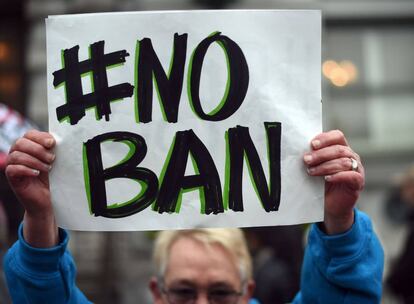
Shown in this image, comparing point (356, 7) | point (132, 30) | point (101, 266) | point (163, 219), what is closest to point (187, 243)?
point (163, 219)

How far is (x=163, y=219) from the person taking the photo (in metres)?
2.35

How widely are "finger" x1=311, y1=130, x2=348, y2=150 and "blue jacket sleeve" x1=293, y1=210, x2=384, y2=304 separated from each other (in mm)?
232

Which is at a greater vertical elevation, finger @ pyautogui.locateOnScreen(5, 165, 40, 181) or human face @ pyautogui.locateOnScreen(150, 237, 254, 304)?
finger @ pyautogui.locateOnScreen(5, 165, 40, 181)

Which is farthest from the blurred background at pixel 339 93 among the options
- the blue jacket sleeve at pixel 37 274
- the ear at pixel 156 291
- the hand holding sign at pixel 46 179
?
the blue jacket sleeve at pixel 37 274

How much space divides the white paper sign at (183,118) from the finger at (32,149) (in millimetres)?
44

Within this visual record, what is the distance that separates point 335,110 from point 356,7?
1.45 m

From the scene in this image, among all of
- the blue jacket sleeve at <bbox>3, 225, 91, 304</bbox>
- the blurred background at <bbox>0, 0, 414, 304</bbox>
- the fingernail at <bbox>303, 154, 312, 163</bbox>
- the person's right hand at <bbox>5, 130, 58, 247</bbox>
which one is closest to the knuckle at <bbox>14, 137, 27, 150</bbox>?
the person's right hand at <bbox>5, 130, 58, 247</bbox>

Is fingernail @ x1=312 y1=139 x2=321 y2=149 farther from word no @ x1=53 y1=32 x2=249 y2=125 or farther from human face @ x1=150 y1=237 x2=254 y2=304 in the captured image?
human face @ x1=150 y1=237 x2=254 y2=304

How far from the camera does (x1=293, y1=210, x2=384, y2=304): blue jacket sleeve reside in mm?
2373

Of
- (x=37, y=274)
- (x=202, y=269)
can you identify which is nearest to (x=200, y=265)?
(x=202, y=269)

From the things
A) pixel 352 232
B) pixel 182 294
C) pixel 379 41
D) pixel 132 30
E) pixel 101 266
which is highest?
pixel 379 41

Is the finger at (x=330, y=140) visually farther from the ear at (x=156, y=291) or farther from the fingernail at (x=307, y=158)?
the ear at (x=156, y=291)

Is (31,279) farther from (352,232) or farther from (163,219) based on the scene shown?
(352,232)

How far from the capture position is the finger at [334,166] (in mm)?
2285
